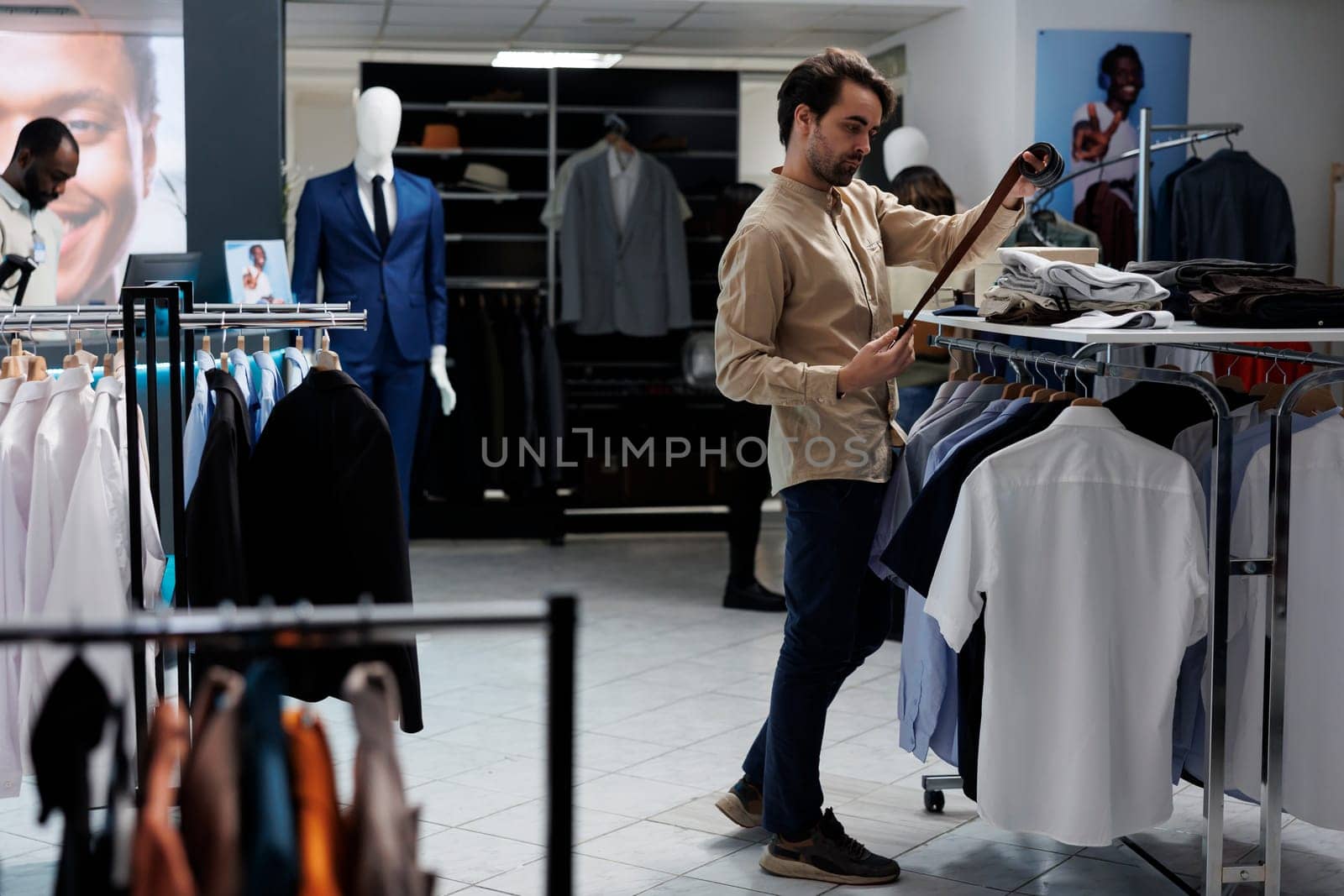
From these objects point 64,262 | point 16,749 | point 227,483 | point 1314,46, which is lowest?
point 16,749

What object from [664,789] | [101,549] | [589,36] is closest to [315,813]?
[101,549]

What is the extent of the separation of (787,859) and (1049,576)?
827mm

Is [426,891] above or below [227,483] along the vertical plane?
below

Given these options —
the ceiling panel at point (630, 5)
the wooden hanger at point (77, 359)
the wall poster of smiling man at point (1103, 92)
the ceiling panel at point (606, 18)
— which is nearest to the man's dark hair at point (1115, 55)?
the wall poster of smiling man at point (1103, 92)

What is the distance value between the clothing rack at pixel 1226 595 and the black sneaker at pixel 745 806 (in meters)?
0.97

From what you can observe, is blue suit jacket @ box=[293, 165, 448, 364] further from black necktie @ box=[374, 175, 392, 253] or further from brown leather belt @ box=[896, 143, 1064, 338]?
brown leather belt @ box=[896, 143, 1064, 338]

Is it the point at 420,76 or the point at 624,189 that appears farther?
the point at 420,76

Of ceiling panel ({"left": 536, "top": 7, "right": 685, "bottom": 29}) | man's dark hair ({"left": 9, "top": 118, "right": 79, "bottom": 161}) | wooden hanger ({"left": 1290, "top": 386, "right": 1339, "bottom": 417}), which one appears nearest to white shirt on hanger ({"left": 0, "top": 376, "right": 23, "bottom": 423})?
wooden hanger ({"left": 1290, "top": 386, "right": 1339, "bottom": 417})

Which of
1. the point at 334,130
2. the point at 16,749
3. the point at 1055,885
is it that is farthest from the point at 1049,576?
the point at 334,130

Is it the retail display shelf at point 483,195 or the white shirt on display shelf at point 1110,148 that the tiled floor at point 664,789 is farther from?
the retail display shelf at point 483,195

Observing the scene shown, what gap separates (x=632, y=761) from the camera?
12.5ft

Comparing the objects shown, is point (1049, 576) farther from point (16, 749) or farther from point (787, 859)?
point (16, 749)

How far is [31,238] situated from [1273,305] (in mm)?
4599

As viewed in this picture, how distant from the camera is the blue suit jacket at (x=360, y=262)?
5461mm
